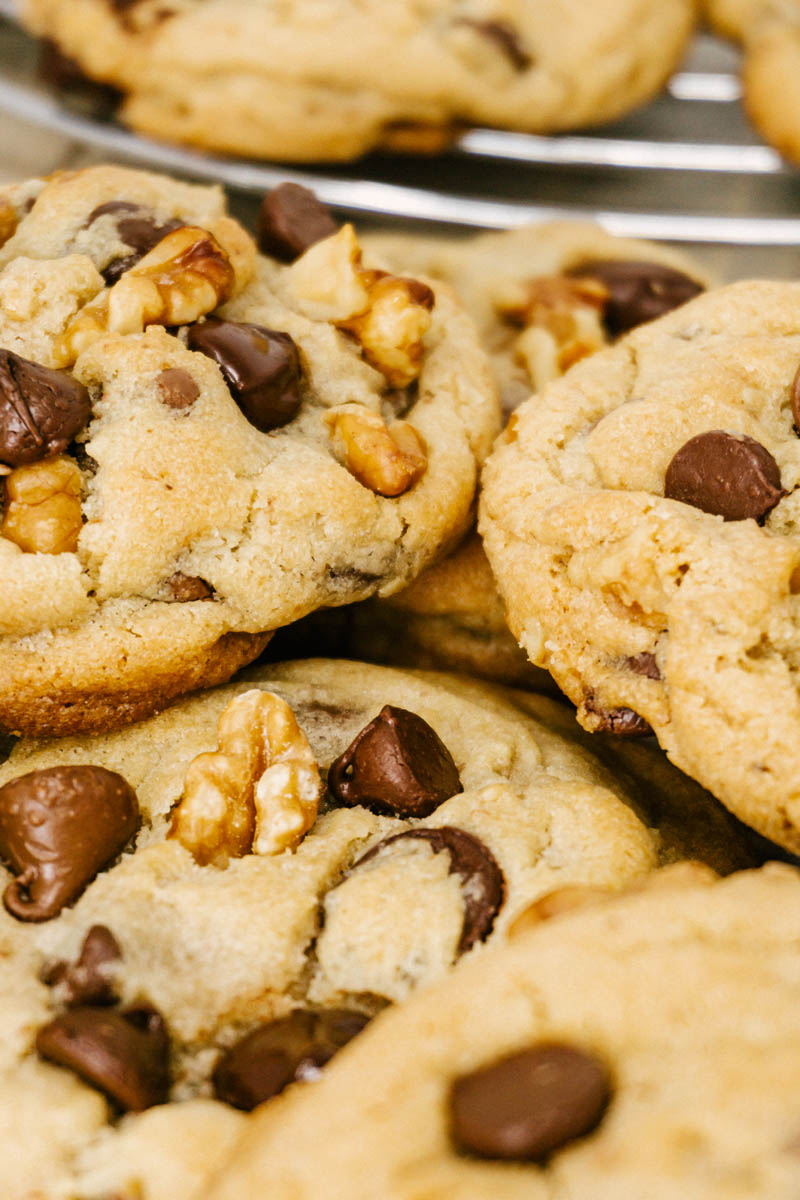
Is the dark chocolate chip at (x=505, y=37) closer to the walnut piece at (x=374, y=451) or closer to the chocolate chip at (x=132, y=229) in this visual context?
the chocolate chip at (x=132, y=229)

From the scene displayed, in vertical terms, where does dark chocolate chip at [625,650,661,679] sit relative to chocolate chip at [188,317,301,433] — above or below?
below

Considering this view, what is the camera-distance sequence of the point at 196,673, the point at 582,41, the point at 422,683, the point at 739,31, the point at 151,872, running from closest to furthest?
the point at 151,872
the point at 196,673
the point at 422,683
the point at 582,41
the point at 739,31

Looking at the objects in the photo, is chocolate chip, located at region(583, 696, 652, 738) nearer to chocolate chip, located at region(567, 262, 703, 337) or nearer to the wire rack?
chocolate chip, located at region(567, 262, 703, 337)

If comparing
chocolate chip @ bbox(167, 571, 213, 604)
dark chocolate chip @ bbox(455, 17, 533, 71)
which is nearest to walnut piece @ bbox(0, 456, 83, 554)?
chocolate chip @ bbox(167, 571, 213, 604)

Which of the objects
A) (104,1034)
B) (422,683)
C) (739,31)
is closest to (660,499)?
(422,683)

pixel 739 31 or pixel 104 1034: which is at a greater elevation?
pixel 739 31

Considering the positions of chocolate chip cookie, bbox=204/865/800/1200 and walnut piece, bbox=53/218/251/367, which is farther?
walnut piece, bbox=53/218/251/367

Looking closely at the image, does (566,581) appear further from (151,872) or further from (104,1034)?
(104,1034)
